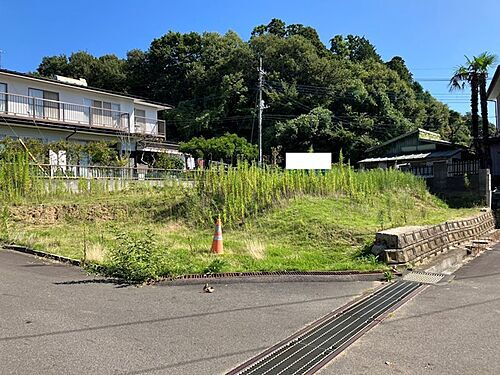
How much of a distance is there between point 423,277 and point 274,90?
33459mm

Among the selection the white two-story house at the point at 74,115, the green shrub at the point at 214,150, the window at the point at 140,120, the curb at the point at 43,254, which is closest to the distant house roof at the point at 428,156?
the green shrub at the point at 214,150

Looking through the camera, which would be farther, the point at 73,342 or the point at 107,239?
the point at 107,239

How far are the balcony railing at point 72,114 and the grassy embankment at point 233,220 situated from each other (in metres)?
10.6

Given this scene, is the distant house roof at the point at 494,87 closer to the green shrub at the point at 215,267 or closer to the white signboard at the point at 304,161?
the white signboard at the point at 304,161

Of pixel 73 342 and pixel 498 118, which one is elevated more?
pixel 498 118

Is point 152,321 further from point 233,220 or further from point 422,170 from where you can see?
point 422,170

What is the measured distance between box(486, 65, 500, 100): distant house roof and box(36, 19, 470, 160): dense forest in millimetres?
5050

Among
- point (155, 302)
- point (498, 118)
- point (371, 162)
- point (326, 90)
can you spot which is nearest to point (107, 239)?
point (155, 302)

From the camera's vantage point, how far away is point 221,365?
3.49 meters

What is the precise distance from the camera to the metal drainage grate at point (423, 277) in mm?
6652

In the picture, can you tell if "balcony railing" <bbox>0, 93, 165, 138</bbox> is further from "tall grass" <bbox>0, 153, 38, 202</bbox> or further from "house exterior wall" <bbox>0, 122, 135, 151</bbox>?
"tall grass" <bbox>0, 153, 38, 202</bbox>

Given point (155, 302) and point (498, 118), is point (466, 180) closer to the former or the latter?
point (498, 118)

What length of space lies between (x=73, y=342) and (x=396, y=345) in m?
2.90

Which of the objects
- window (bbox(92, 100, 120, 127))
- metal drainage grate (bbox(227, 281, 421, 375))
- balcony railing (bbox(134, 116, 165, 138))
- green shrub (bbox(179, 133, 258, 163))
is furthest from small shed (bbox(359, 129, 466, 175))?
metal drainage grate (bbox(227, 281, 421, 375))
